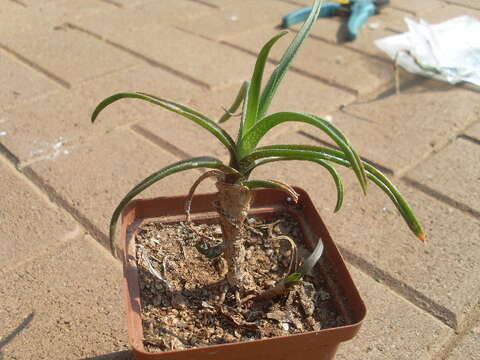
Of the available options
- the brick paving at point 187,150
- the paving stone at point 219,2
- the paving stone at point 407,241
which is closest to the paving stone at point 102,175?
the brick paving at point 187,150

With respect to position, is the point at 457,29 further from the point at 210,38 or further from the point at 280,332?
the point at 280,332

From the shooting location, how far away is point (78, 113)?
6.99 feet

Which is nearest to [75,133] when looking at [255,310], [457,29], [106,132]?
[106,132]

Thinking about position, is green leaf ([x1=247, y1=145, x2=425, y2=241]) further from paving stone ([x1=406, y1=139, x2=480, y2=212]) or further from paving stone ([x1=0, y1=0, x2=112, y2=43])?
paving stone ([x1=0, y1=0, x2=112, y2=43])

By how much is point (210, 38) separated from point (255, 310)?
1972mm

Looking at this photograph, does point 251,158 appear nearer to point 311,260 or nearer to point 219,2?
point 311,260

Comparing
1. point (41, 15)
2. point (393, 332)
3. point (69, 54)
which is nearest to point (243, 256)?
point (393, 332)

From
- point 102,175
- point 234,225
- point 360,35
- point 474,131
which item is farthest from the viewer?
point 360,35

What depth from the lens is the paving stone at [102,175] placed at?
1.68 m

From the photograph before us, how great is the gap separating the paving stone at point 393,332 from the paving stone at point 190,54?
125 centimetres

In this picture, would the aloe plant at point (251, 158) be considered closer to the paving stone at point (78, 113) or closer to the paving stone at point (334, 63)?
the paving stone at point (78, 113)

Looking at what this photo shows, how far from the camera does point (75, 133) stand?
201 centimetres

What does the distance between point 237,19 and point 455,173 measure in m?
1.55

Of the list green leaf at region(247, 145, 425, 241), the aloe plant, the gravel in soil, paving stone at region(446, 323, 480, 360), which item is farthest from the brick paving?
green leaf at region(247, 145, 425, 241)
